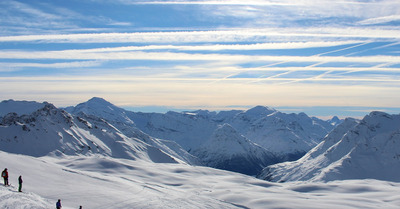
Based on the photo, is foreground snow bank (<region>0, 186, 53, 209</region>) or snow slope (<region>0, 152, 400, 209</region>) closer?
foreground snow bank (<region>0, 186, 53, 209</region>)

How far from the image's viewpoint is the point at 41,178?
225 feet

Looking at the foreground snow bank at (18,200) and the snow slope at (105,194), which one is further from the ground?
the foreground snow bank at (18,200)

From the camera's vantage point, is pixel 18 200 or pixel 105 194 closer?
pixel 18 200

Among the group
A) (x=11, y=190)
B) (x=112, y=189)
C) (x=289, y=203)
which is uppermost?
(x=11, y=190)

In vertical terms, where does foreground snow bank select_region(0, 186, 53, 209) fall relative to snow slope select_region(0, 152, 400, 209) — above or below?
above

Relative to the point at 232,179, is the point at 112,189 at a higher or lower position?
higher

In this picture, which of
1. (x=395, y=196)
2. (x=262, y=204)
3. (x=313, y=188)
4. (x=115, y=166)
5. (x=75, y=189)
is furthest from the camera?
(x=313, y=188)

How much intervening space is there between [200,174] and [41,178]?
97529 mm

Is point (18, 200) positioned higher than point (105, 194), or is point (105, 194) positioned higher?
point (18, 200)

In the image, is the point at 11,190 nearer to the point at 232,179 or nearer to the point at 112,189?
the point at 112,189

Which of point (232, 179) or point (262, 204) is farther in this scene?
point (232, 179)

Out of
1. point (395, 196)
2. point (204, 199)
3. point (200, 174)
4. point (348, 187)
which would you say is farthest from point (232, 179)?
point (204, 199)

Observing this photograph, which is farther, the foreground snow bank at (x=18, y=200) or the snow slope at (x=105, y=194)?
the snow slope at (x=105, y=194)

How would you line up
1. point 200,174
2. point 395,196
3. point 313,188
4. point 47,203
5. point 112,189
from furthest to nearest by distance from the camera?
point 200,174, point 313,188, point 395,196, point 112,189, point 47,203
